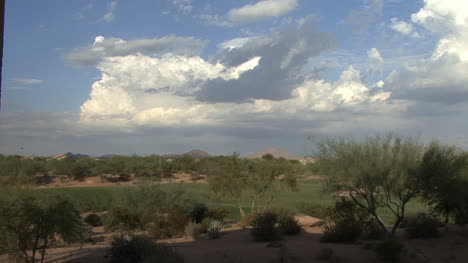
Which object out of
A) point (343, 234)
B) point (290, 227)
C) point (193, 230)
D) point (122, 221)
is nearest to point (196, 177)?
point (122, 221)

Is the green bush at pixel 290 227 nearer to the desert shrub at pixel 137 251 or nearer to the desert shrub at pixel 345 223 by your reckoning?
the desert shrub at pixel 345 223

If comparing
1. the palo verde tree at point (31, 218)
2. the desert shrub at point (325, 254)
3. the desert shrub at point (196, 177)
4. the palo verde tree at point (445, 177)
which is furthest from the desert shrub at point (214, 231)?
the desert shrub at point (196, 177)

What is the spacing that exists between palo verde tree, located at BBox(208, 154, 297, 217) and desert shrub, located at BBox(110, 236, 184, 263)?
18.7 m

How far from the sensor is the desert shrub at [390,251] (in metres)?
17.4

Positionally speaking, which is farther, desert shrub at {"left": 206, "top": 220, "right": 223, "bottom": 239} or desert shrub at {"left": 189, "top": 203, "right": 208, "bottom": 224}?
desert shrub at {"left": 189, "top": 203, "right": 208, "bottom": 224}

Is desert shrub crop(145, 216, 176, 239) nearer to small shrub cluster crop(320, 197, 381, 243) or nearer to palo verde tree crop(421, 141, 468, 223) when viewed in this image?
small shrub cluster crop(320, 197, 381, 243)

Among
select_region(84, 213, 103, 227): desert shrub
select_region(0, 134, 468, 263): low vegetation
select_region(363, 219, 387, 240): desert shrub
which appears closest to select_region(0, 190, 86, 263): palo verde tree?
select_region(0, 134, 468, 263): low vegetation

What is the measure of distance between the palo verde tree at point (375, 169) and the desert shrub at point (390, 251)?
4.36 metres

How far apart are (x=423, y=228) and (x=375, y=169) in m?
4.14

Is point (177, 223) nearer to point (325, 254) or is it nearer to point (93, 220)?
point (93, 220)

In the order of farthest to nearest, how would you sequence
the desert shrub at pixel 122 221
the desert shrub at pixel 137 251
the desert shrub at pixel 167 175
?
the desert shrub at pixel 167 175
the desert shrub at pixel 122 221
the desert shrub at pixel 137 251

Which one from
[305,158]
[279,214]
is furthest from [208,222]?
[305,158]

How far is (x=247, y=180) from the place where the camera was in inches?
1414

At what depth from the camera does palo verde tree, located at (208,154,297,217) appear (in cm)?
3591
